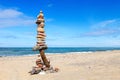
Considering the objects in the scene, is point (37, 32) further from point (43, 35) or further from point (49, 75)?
point (49, 75)

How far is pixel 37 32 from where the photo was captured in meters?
19.3

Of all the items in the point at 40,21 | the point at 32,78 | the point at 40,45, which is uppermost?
the point at 40,21

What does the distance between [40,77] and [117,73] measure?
493 cm

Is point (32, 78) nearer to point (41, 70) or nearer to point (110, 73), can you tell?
point (41, 70)

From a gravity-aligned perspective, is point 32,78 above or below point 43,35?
below

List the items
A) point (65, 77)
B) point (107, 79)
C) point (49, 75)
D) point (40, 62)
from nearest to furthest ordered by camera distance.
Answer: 1. point (107, 79)
2. point (65, 77)
3. point (49, 75)
4. point (40, 62)

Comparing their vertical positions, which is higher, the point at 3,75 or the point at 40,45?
the point at 40,45

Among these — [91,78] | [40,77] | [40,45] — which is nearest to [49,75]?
[40,77]

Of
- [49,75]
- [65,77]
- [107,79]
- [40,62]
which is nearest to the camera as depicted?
[107,79]

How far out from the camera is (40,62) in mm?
20266

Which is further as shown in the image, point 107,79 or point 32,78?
point 32,78

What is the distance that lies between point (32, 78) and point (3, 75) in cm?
328

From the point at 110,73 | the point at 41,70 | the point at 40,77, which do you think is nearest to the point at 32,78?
the point at 40,77

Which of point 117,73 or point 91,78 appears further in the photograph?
point 117,73
